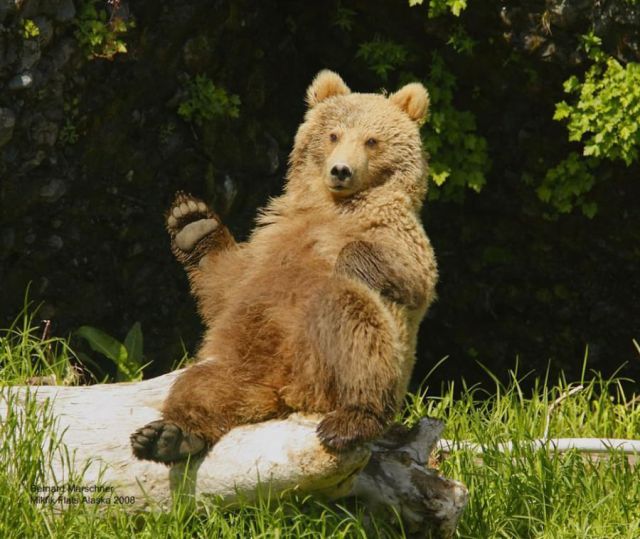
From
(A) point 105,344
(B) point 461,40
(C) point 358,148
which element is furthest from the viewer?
(B) point 461,40

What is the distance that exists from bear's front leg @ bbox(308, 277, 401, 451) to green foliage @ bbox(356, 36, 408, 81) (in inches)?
109

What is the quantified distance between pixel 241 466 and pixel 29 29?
256 cm

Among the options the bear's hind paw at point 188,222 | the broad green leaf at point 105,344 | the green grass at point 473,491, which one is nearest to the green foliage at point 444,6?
the bear's hind paw at point 188,222

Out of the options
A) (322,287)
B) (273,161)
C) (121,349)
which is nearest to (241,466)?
(322,287)

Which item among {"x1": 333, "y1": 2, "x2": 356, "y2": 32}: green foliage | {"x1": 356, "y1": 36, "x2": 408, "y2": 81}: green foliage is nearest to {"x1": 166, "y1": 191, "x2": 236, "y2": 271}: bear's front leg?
{"x1": 356, "y1": 36, "x2": 408, "y2": 81}: green foliage

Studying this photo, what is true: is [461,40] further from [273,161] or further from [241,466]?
[241,466]

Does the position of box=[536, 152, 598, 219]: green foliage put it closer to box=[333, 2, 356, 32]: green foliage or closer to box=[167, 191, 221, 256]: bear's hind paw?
box=[333, 2, 356, 32]: green foliage

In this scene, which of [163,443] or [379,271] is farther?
[379,271]

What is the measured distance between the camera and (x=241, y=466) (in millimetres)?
3953

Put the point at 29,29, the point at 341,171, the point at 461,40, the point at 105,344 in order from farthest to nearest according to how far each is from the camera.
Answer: the point at 461,40, the point at 105,344, the point at 29,29, the point at 341,171

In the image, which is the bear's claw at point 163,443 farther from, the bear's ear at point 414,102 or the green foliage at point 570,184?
the green foliage at point 570,184

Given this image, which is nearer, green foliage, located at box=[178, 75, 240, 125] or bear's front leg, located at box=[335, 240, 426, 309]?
bear's front leg, located at box=[335, 240, 426, 309]

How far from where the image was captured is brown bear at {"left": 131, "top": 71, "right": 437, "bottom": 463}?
395cm

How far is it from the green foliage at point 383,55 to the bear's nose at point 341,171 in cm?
217
